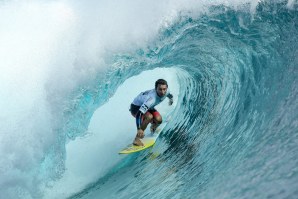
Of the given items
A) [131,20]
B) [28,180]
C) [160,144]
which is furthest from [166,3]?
[28,180]

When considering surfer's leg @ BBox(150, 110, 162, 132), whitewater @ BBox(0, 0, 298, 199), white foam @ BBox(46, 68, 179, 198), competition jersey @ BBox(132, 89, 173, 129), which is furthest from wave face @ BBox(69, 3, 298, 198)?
competition jersey @ BBox(132, 89, 173, 129)

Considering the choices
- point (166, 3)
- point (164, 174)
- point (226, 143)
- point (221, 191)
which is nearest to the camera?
point (221, 191)

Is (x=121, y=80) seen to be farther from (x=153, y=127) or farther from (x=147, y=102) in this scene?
Result: (x=147, y=102)

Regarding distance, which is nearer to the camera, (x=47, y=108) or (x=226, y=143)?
(x=226, y=143)

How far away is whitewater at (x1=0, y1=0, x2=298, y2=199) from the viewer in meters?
5.84

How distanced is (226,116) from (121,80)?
7.75 ft

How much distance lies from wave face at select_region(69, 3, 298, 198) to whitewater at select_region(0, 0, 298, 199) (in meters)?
0.03

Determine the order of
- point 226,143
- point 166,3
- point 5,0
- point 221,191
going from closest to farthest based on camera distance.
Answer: point 221,191 → point 226,143 → point 166,3 → point 5,0

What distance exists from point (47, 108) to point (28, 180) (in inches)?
47.8

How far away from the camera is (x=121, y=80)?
785 centimetres

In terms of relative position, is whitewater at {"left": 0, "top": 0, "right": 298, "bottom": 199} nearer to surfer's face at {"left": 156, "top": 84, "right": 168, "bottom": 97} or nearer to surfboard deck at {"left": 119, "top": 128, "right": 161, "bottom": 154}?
surfboard deck at {"left": 119, "top": 128, "right": 161, "bottom": 154}

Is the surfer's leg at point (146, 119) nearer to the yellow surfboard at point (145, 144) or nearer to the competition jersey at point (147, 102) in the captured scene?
the competition jersey at point (147, 102)

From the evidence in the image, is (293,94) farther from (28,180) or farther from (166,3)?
(28,180)

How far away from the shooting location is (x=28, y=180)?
6.42m
